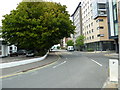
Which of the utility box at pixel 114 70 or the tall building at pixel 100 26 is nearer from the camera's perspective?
the utility box at pixel 114 70

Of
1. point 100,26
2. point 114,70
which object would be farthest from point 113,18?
point 114,70

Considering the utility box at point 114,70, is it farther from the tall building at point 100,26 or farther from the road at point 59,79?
the tall building at point 100,26

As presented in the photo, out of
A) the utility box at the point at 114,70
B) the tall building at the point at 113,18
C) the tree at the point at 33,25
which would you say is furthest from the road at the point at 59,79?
the tall building at the point at 113,18

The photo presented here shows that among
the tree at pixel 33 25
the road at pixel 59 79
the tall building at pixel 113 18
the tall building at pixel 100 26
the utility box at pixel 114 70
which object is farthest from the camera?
the tall building at pixel 100 26

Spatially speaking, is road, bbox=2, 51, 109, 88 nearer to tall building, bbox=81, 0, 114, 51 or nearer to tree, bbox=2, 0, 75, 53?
tree, bbox=2, 0, 75, 53

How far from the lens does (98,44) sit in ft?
161

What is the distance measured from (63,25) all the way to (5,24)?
10.1m

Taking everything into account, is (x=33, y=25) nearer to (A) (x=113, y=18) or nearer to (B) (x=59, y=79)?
(B) (x=59, y=79)

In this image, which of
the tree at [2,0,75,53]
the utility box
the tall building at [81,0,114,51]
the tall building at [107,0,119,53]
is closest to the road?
the utility box

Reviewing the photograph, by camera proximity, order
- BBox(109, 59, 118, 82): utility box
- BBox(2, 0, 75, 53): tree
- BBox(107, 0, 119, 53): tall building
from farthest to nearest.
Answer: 1. BBox(107, 0, 119, 53): tall building
2. BBox(2, 0, 75, 53): tree
3. BBox(109, 59, 118, 82): utility box

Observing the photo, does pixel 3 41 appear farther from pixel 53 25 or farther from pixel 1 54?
pixel 53 25

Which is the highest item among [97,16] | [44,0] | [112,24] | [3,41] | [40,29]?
[97,16]

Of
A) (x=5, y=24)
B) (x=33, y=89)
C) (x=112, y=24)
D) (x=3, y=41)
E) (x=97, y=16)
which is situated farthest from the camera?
(x=97, y=16)

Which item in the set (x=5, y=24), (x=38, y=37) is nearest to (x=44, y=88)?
(x=38, y=37)
